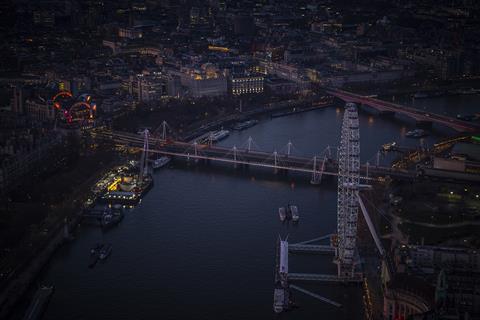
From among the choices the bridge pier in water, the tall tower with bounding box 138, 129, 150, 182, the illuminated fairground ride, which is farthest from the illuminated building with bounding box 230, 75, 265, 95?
the tall tower with bounding box 138, 129, 150, 182

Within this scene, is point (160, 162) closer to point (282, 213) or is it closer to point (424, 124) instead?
point (282, 213)

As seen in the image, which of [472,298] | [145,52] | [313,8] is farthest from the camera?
[313,8]

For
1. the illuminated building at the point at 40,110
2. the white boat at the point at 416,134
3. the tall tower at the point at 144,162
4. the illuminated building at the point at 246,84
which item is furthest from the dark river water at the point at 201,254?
the illuminated building at the point at 246,84

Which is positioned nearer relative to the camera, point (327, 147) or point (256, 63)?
point (327, 147)

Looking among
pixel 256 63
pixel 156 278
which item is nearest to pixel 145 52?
pixel 256 63

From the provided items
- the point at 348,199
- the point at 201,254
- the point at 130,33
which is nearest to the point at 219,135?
the point at 201,254

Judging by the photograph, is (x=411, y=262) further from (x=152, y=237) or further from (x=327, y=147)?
(x=327, y=147)

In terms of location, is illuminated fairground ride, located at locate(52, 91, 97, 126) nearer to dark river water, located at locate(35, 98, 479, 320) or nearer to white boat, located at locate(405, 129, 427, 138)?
Answer: dark river water, located at locate(35, 98, 479, 320)
